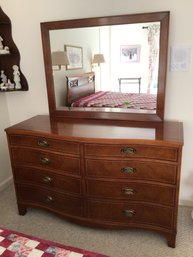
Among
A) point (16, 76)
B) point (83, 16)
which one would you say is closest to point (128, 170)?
point (83, 16)

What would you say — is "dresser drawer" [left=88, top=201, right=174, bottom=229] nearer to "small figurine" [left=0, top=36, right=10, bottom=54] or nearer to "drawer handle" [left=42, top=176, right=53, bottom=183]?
"drawer handle" [left=42, top=176, right=53, bottom=183]

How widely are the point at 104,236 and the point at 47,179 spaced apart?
0.69 metres

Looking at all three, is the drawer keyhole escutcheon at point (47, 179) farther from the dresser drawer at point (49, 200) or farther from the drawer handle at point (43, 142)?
the drawer handle at point (43, 142)

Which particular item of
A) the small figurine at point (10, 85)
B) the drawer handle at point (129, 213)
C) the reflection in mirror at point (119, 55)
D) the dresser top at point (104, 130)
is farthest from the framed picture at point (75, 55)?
the drawer handle at point (129, 213)

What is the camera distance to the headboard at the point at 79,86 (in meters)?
2.08

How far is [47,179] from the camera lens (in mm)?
1915

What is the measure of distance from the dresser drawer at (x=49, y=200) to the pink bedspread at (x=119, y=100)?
874mm

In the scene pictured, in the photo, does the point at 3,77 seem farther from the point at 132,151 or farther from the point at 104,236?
the point at 104,236

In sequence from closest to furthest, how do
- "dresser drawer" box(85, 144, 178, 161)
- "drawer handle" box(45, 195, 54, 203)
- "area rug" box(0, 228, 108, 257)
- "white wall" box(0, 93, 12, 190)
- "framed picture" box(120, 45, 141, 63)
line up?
"area rug" box(0, 228, 108, 257)
"dresser drawer" box(85, 144, 178, 161)
"framed picture" box(120, 45, 141, 63)
"drawer handle" box(45, 195, 54, 203)
"white wall" box(0, 93, 12, 190)

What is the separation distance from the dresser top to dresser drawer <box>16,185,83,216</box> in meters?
0.56

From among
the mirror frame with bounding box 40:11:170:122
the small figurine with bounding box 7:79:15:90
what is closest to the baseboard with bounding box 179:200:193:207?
the mirror frame with bounding box 40:11:170:122

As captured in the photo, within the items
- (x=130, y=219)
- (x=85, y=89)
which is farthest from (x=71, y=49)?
(x=130, y=219)

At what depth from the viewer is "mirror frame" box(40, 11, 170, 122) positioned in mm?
1725

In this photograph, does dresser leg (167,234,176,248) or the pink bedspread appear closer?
dresser leg (167,234,176,248)
